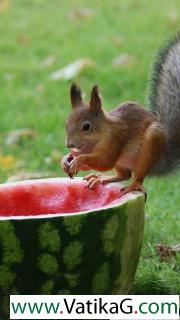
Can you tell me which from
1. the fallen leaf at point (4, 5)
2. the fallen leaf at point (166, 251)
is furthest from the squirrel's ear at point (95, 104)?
the fallen leaf at point (4, 5)

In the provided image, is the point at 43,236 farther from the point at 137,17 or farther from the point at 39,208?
the point at 137,17

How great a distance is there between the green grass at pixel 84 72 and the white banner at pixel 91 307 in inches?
11.0

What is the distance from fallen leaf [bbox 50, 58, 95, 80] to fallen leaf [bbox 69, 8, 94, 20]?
63.1 inches

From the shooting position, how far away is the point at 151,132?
2926 millimetres

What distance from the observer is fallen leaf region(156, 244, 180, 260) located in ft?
11.1

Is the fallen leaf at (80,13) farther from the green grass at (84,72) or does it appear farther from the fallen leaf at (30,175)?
the fallen leaf at (30,175)

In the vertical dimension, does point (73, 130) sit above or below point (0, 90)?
below

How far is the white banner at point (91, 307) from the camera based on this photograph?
2703mm

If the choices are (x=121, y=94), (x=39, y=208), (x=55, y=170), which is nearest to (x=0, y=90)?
(x=121, y=94)

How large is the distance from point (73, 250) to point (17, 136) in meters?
2.69

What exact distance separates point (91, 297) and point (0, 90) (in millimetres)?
3751

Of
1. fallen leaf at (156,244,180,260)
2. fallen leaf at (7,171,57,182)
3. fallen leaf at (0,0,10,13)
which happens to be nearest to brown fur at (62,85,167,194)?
fallen leaf at (156,244,180,260)

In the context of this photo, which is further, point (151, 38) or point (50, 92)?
point (151, 38)

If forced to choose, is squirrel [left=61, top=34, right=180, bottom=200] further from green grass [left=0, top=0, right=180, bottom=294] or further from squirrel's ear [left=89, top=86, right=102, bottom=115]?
green grass [left=0, top=0, right=180, bottom=294]
